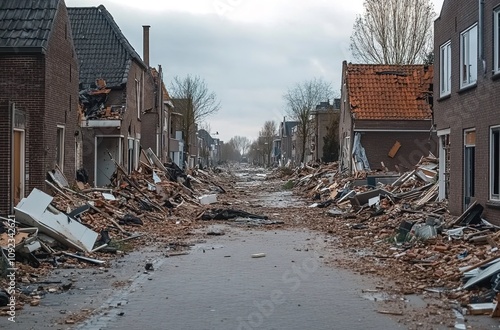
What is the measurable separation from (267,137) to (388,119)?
10665 cm

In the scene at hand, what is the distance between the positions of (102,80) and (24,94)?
421 inches

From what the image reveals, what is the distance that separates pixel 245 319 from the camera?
9164 millimetres

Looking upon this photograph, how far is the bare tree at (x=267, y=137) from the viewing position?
14238 centimetres

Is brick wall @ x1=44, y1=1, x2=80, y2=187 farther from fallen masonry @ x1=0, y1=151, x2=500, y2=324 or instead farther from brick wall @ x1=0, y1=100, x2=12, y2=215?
brick wall @ x1=0, y1=100, x2=12, y2=215

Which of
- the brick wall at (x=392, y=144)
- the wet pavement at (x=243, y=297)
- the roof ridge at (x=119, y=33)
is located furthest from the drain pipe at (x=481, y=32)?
the brick wall at (x=392, y=144)

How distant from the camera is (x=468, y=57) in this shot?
60.2 feet

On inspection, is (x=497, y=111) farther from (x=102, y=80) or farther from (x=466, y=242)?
(x=102, y=80)

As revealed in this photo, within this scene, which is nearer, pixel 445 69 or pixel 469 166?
pixel 469 166

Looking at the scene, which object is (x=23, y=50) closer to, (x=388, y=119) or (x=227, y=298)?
(x=227, y=298)

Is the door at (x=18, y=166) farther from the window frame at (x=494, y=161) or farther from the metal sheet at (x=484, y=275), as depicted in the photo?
the metal sheet at (x=484, y=275)

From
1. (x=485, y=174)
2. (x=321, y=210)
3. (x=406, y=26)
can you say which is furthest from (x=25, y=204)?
(x=406, y=26)

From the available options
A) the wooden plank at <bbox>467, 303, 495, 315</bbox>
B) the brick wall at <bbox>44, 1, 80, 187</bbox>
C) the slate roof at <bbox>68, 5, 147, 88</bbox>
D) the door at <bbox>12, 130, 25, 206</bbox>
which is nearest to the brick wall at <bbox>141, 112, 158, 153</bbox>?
the slate roof at <bbox>68, 5, 147, 88</bbox>

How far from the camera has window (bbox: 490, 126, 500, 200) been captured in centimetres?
1595

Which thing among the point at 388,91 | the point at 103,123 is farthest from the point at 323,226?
the point at 388,91
